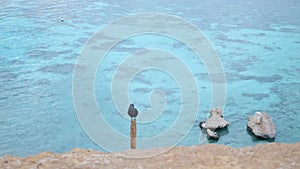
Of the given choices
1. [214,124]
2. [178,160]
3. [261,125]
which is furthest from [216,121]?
[178,160]

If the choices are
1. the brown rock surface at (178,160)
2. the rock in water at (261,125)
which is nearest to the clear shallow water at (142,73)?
the rock in water at (261,125)

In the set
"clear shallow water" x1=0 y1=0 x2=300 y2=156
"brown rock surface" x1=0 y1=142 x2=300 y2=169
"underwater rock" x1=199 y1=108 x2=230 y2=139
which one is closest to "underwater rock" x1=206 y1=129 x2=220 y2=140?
"underwater rock" x1=199 y1=108 x2=230 y2=139

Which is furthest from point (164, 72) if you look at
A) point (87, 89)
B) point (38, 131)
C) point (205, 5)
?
point (205, 5)

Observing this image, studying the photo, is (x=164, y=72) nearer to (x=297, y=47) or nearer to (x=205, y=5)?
(x=297, y=47)

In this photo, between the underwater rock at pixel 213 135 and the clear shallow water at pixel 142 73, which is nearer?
the underwater rock at pixel 213 135

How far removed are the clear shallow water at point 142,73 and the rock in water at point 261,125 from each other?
266mm

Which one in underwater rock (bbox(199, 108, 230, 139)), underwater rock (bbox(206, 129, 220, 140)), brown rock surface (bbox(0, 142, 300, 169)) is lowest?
underwater rock (bbox(206, 129, 220, 140))

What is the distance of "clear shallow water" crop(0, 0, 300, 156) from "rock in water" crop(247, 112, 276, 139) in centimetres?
27

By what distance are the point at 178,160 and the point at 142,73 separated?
10720 mm

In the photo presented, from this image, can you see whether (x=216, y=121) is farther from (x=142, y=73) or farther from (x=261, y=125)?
(x=142, y=73)

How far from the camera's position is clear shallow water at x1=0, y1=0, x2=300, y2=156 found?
13.9m

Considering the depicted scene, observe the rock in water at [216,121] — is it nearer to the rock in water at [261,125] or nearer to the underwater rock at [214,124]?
the underwater rock at [214,124]

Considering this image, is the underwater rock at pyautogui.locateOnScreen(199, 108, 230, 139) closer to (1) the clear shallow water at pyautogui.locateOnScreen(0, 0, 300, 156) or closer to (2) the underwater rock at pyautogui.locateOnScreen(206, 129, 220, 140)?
(2) the underwater rock at pyautogui.locateOnScreen(206, 129, 220, 140)

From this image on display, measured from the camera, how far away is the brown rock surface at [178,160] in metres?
7.52
